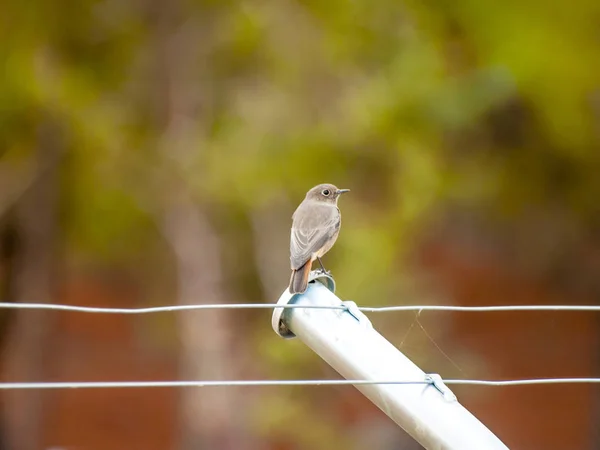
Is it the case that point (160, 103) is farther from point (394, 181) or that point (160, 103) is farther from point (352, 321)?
point (352, 321)

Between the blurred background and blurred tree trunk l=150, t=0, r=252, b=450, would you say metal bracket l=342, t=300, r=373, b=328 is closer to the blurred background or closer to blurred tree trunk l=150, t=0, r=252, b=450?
the blurred background

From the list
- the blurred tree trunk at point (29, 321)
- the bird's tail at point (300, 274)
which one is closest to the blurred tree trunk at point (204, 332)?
the blurred tree trunk at point (29, 321)

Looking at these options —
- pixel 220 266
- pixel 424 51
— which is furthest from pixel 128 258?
pixel 424 51

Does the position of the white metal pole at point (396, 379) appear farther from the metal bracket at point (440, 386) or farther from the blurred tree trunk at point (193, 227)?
the blurred tree trunk at point (193, 227)

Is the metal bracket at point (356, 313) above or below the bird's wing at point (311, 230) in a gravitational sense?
below

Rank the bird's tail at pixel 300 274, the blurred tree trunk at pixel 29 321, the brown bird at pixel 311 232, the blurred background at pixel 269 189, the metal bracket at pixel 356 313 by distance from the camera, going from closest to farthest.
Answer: the metal bracket at pixel 356 313 → the bird's tail at pixel 300 274 → the brown bird at pixel 311 232 → the blurred background at pixel 269 189 → the blurred tree trunk at pixel 29 321

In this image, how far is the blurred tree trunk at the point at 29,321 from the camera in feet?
42.2

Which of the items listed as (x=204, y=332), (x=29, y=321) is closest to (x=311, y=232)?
(x=204, y=332)

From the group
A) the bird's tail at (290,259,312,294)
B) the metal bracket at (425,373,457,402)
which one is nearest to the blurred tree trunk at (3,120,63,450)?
the bird's tail at (290,259,312,294)

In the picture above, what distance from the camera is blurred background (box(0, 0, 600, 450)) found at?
34.8 ft

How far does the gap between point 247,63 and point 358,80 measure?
153 cm

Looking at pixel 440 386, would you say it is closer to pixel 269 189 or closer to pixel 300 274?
pixel 300 274

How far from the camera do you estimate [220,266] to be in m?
12.1

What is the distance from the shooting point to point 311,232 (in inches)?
219
